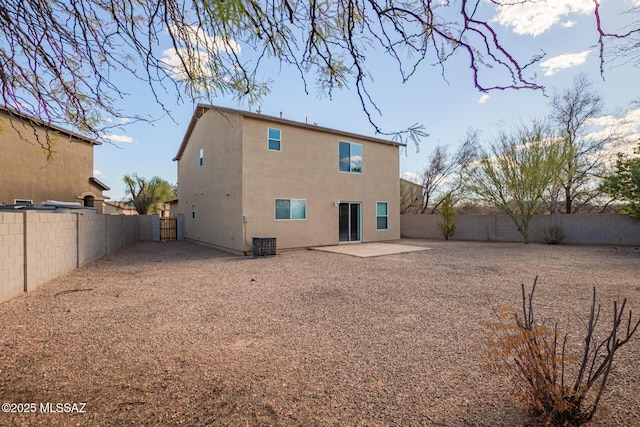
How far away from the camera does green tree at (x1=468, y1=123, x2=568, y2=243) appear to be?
12984mm

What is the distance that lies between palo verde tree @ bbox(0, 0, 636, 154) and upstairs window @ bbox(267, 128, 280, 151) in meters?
8.64

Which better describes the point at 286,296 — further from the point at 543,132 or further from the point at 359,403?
the point at 543,132

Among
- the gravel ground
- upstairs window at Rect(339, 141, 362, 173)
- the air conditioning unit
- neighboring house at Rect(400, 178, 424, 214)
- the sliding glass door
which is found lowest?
the gravel ground

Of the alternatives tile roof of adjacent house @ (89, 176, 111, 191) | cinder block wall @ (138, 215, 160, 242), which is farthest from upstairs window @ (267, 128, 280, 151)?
tile roof of adjacent house @ (89, 176, 111, 191)

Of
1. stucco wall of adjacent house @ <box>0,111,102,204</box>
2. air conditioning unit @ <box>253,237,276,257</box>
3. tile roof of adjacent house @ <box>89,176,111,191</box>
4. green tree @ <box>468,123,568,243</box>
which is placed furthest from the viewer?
tile roof of adjacent house @ <box>89,176,111,191</box>

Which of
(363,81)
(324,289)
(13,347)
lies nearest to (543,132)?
(324,289)

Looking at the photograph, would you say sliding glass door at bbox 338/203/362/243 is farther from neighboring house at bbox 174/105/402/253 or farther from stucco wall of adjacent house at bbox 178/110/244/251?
stucco wall of adjacent house at bbox 178/110/244/251

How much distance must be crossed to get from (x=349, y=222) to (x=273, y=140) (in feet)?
16.3

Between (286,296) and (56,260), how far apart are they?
5.37m

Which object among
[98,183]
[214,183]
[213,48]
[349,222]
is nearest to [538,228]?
[349,222]

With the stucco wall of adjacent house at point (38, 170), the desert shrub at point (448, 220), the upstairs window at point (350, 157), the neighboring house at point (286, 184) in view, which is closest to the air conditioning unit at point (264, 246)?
the neighboring house at point (286, 184)

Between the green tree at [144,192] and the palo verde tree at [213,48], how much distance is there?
79.6 ft

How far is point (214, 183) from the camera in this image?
13078 mm

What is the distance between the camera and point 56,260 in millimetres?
6598
